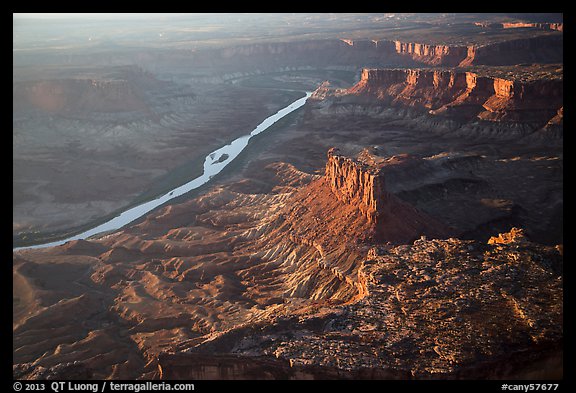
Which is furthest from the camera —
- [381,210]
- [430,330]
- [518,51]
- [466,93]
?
[518,51]

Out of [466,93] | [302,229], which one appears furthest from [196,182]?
[466,93]

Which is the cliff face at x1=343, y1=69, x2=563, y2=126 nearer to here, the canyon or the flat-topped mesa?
the canyon

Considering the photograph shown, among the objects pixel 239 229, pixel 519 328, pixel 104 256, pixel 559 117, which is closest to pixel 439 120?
pixel 559 117

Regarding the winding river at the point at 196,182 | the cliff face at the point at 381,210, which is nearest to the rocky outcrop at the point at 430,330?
the cliff face at the point at 381,210

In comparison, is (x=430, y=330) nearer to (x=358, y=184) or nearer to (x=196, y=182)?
(x=358, y=184)

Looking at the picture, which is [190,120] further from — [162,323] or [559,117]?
[162,323]
